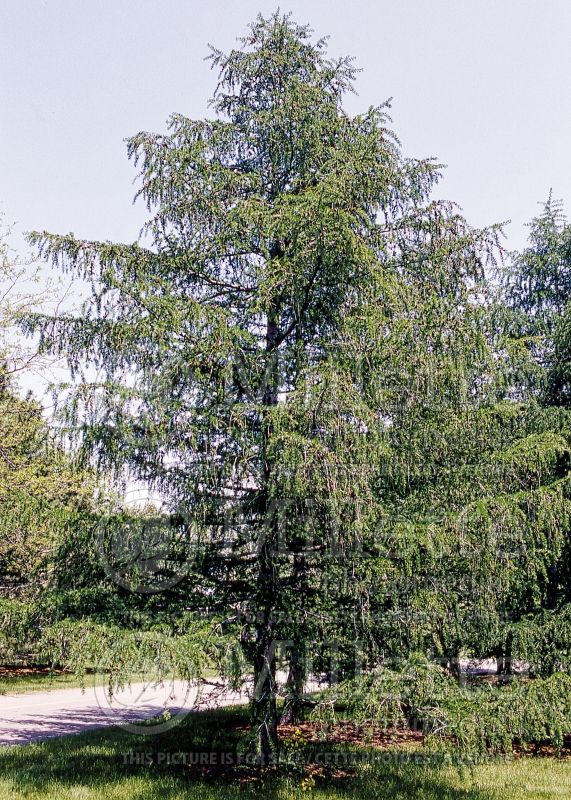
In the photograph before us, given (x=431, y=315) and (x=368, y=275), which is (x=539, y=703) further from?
(x=368, y=275)

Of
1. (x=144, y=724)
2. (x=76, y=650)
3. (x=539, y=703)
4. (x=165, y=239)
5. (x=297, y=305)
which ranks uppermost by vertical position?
(x=165, y=239)

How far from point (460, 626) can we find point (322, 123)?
19.1 ft

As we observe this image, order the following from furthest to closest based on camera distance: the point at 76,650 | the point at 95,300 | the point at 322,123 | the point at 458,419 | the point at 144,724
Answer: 1. the point at 144,724
2. the point at 322,123
3. the point at 95,300
4. the point at 458,419
5. the point at 76,650

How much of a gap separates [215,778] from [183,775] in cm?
46

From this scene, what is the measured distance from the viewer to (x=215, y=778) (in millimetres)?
7102

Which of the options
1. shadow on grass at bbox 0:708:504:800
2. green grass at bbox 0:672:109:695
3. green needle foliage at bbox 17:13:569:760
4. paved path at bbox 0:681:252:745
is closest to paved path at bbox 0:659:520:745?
paved path at bbox 0:681:252:745

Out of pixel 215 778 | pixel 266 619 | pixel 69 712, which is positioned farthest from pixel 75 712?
pixel 266 619

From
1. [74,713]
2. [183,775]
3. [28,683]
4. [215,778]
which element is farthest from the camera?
[28,683]

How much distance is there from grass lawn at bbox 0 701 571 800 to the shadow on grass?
0.04 feet

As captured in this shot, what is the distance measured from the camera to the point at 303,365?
6543 millimetres

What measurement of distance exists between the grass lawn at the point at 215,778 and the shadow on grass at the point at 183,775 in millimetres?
11

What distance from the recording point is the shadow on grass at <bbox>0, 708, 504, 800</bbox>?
667cm

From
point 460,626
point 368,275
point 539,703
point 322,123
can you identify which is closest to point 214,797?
point 460,626

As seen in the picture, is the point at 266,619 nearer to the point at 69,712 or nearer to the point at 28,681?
the point at 69,712
